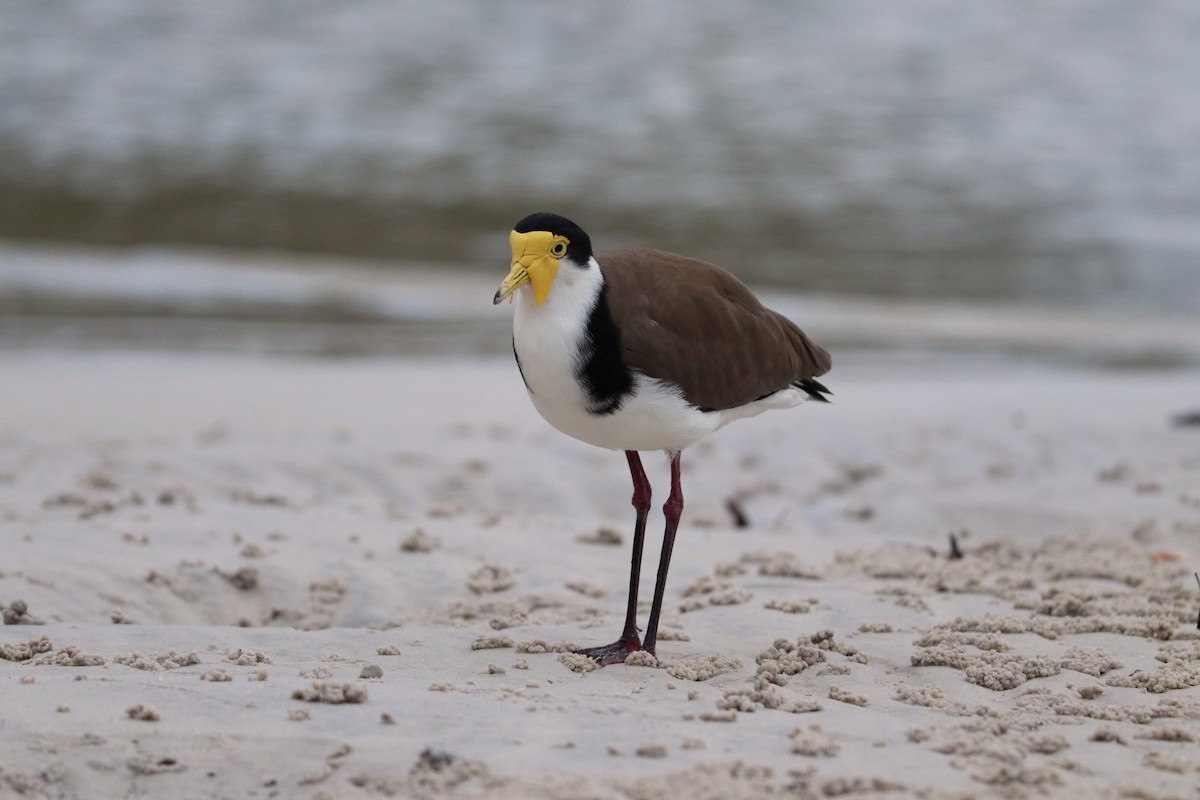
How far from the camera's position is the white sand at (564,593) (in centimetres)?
339

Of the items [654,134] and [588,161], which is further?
[654,134]

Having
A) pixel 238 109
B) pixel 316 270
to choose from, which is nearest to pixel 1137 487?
pixel 316 270

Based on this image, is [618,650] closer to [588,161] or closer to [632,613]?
[632,613]

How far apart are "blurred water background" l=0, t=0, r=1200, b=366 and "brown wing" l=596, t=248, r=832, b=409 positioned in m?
6.92

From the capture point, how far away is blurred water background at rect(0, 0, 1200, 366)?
44.1 ft

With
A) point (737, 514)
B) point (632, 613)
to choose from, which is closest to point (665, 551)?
point (632, 613)

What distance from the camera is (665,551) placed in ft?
15.2

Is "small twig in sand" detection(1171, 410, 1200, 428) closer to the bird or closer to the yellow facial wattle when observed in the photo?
the bird

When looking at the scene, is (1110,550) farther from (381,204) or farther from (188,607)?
(381,204)

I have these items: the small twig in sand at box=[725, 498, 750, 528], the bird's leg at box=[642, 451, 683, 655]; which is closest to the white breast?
the bird's leg at box=[642, 451, 683, 655]

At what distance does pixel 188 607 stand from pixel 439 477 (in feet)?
7.81

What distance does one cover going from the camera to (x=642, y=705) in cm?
385

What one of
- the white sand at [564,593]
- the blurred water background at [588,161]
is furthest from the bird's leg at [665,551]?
the blurred water background at [588,161]

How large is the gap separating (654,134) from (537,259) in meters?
16.4
